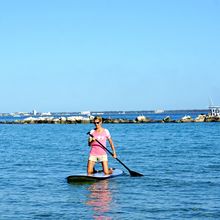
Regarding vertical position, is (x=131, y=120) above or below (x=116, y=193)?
above

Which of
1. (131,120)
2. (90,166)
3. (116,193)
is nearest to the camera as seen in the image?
(116,193)

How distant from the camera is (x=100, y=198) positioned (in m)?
14.4

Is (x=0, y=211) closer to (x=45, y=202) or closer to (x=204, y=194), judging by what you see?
(x=45, y=202)

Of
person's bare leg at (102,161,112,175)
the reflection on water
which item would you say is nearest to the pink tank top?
person's bare leg at (102,161,112,175)

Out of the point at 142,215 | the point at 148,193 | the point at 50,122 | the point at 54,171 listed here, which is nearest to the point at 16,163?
the point at 54,171

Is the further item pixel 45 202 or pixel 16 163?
pixel 16 163

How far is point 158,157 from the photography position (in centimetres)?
2703

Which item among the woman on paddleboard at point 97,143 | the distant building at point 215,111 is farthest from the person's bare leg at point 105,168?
the distant building at point 215,111

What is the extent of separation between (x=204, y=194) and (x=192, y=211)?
7.34 feet

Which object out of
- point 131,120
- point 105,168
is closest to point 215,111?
point 131,120

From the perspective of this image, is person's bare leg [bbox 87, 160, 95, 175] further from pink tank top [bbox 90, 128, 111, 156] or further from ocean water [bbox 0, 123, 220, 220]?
ocean water [bbox 0, 123, 220, 220]

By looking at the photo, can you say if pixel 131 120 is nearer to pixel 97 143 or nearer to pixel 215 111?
pixel 215 111

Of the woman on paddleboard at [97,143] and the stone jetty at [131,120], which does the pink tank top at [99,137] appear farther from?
the stone jetty at [131,120]

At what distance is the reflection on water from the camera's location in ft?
41.0
